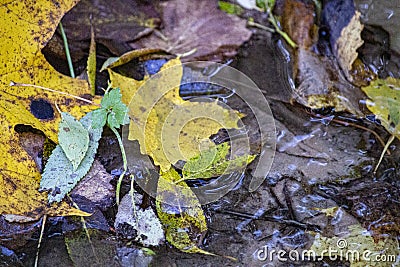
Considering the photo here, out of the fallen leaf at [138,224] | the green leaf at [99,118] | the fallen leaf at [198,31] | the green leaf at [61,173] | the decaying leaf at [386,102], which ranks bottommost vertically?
the fallen leaf at [138,224]

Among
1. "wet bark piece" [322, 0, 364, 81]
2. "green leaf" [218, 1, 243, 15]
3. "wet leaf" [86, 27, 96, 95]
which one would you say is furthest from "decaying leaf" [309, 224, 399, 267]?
"green leaf" [218, 1, 243, 15]

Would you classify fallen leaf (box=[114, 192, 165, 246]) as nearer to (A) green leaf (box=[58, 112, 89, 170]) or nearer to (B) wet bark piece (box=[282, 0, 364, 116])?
(A) green leaf (box=[58, 112, 89, 170])

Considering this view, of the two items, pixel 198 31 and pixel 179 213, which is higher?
pixel 198 31

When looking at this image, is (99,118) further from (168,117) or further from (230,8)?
(230,8)

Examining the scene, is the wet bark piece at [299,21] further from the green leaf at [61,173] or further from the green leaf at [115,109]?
the green leaf at [61,173]

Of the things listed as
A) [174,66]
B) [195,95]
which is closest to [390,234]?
[195,95]

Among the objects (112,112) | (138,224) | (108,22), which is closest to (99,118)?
(112,112)

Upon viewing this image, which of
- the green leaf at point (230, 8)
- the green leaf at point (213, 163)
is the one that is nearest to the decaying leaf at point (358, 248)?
the green leaf at point (213, 163)
